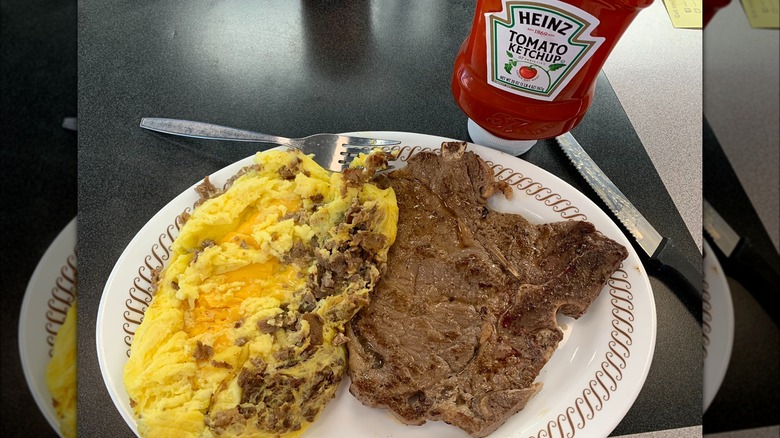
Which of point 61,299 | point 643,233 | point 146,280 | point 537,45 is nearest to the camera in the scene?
point 537,45

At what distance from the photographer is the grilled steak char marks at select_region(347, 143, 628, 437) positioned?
195cm

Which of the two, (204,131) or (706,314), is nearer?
(706,314)

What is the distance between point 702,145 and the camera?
8.75 feet

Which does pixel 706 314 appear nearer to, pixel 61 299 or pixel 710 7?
pixel 710 7

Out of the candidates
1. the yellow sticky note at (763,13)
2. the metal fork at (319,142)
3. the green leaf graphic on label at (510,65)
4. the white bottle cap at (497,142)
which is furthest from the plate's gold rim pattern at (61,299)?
the yellow sticky note at (763,13)

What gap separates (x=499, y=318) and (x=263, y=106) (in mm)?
1577

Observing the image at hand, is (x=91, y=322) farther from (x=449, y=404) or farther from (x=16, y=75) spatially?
(x=16, y=75)

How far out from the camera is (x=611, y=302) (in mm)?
2158

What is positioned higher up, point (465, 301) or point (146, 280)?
point (465, 301)

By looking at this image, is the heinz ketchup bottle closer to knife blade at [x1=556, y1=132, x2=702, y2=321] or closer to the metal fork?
knife blade at [x1=556, y1=132, x2=702, y2=321]

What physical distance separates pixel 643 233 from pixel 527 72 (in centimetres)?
89

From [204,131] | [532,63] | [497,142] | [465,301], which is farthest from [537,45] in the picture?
[204,131]

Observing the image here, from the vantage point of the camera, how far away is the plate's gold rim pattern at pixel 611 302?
2061 mm

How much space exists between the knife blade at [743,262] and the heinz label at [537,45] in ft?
3.22
